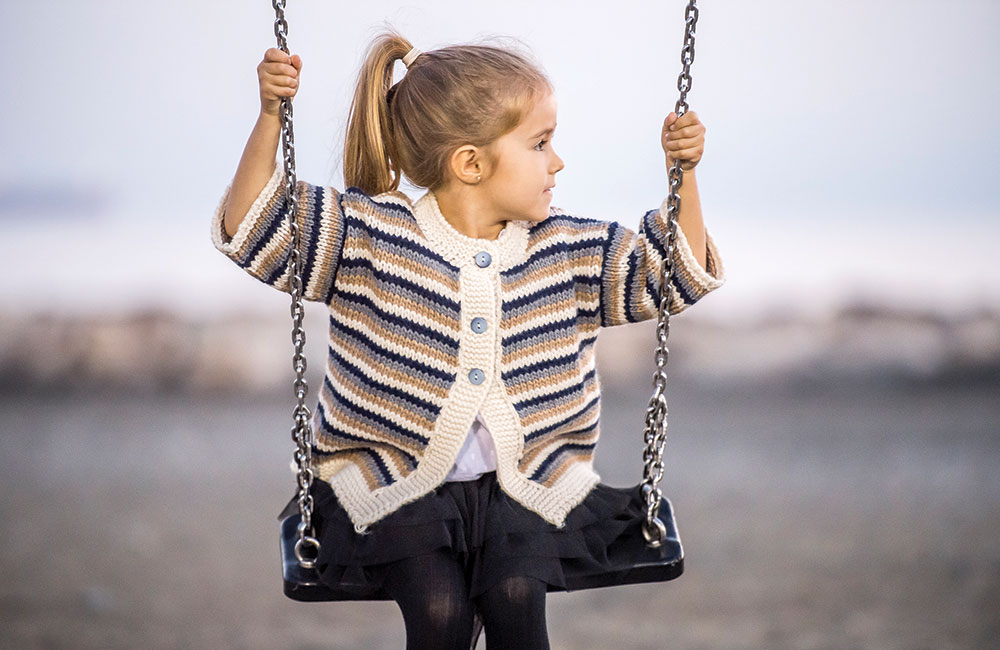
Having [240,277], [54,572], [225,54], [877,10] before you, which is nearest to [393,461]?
[54,572]

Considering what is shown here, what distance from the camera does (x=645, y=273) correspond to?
1567mm

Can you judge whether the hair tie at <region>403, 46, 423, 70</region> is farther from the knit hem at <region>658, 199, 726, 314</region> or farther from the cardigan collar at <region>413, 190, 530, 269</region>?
the knit hem at <region>658, 199, 726, 314</region>

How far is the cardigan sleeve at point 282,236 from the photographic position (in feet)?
4.83

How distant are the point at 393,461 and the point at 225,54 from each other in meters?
2.35

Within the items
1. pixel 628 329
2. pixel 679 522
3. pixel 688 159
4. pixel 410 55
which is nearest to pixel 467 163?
pixel 410 55

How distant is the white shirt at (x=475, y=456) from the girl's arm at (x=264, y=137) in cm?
40

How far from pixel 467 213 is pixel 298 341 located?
287 mm

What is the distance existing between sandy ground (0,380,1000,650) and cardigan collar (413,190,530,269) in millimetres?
1335

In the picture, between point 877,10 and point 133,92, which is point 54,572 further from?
point 877,10

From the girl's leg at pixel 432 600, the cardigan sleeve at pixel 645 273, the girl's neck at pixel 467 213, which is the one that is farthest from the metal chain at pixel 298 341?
the cardigan sleeve at pixel 645 273

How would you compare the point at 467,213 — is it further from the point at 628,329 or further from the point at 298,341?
the point at 628,329

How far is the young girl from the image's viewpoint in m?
1.46

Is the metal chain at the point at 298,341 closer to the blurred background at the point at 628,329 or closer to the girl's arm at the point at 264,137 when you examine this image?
the girl's arm at the point at 264,137

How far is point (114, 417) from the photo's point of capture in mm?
4176
